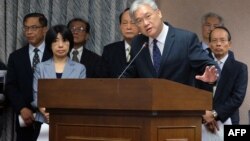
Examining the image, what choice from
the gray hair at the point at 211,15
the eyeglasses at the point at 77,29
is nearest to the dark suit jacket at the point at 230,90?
the gray hair at the point at 211,15

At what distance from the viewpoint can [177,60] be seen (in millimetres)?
3543

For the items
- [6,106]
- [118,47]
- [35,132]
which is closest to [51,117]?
[35,132]

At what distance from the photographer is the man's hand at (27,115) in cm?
479

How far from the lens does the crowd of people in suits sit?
139 inches

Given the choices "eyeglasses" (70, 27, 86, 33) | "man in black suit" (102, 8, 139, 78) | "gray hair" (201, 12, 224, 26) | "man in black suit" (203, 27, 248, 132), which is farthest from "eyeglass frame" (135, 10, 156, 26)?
"gray hair" (201, 12, 224, 26)

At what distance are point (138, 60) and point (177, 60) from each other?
239mm

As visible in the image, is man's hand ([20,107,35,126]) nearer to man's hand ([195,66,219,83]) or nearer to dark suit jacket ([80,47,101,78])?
dark suit jacket ([80,47,101,78])

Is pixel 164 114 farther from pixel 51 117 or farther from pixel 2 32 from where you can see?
pixel 2 32

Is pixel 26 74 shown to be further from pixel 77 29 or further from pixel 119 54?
pixel 119 54

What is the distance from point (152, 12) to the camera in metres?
3.47

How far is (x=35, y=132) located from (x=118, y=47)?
39.7 inches

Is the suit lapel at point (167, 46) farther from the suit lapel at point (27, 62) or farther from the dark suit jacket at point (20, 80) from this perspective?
the suit lapel at point (27, 62)

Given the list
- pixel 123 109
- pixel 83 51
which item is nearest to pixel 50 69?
pixel 83 51

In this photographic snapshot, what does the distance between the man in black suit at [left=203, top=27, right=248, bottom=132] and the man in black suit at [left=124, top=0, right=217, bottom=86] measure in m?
0.97
